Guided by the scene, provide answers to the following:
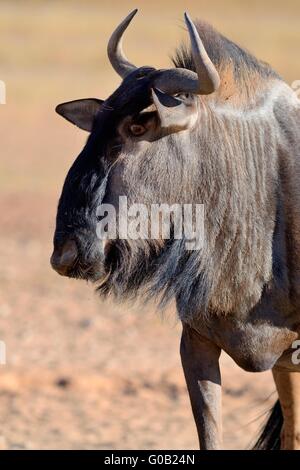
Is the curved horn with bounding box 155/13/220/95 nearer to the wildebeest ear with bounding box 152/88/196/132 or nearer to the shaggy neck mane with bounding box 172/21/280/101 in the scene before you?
the wildebeest ear with bounding box 152/88/196/132

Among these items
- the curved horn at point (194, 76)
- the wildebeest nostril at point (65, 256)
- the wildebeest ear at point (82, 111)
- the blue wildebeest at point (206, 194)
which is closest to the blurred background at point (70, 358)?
the blue wildebeest at point (206, 194)

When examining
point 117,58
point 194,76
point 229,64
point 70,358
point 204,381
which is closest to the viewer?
point 194,76

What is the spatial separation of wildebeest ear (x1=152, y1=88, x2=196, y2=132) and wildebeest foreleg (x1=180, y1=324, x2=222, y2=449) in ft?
3.55

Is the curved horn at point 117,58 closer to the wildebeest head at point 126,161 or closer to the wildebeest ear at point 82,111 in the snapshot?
the wildebeest ear at point 82,111

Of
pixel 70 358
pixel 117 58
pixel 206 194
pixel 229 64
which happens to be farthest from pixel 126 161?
pixel 70 358

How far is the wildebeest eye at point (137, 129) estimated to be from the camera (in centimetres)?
525

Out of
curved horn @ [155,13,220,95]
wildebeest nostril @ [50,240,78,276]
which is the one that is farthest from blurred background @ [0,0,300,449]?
curved horn @ [155,13,220,95]

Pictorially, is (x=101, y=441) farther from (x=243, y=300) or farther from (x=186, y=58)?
(x=186, y=58)

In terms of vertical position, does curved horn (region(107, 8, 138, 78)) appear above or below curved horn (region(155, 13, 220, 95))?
above

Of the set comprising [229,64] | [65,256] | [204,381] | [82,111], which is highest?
[229,64]

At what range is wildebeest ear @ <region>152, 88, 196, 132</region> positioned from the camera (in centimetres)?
512

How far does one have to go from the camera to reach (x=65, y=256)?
5234mm

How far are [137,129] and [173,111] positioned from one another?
0.18 m

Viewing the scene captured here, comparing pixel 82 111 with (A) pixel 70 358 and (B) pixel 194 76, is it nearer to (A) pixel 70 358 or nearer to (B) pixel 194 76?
(B) pixel 194 76
